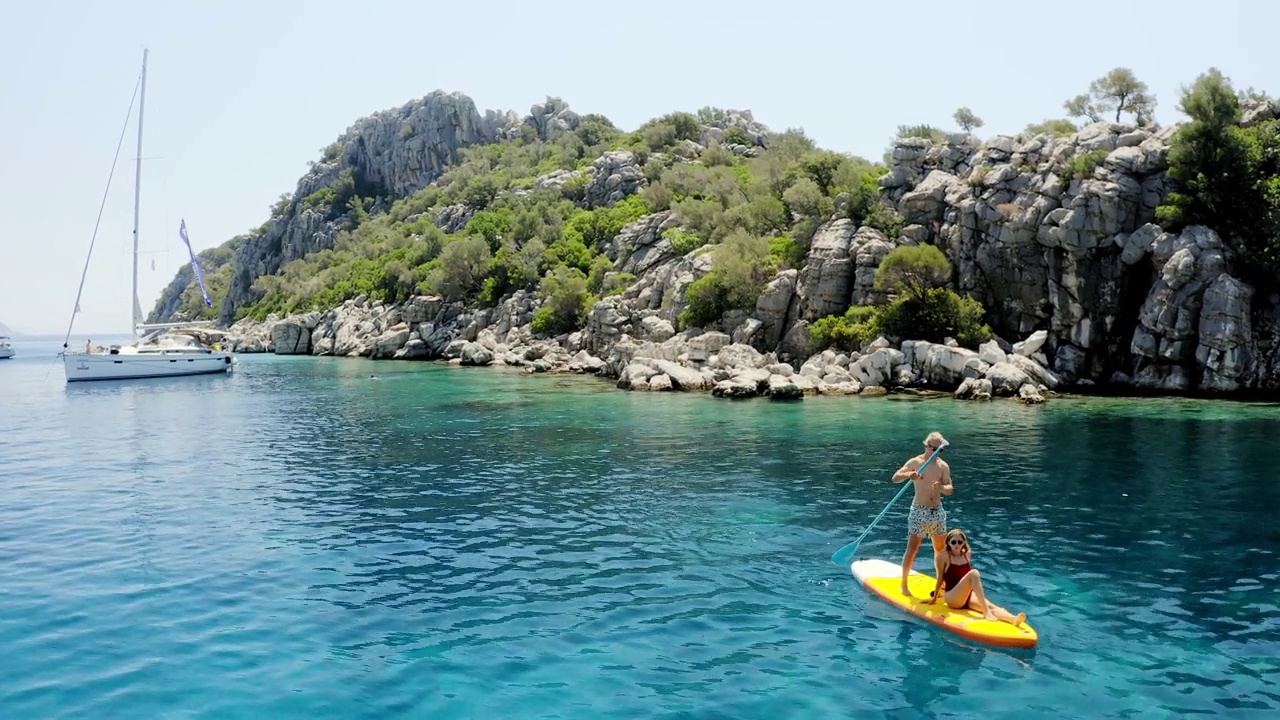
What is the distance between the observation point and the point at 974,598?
1568 centimetres

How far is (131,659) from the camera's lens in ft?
46.6

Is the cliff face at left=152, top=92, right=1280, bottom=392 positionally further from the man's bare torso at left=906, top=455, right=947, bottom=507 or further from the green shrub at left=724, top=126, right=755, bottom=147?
the green shrub at left=724, top=126, right=755, bottom=147

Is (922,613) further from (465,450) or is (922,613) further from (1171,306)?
(1171,306)

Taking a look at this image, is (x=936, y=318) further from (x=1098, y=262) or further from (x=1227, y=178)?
(x=1227, y=178)

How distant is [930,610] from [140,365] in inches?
2877

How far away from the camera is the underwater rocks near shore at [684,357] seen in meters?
54.2

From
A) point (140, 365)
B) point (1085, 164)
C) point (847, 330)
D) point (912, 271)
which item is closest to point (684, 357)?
point (847, 330)

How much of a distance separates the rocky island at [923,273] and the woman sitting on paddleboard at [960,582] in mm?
37152

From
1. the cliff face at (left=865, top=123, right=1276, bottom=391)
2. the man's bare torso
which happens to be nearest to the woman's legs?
the man's bare torso

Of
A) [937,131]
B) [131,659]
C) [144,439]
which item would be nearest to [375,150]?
[937,131]

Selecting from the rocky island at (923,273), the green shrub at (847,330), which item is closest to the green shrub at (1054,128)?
the rocky island at (923,273)

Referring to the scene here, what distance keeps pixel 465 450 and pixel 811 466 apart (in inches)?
561

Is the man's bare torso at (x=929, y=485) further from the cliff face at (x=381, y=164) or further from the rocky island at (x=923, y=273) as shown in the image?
the cliff face at (x=381, y=164)

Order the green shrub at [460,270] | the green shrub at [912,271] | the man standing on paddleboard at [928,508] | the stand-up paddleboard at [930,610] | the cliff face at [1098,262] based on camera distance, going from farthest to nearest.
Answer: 1. the green shrub at [460,270]
2. the green shrub at [912,271]
3. the cliff face at [1098,262]
4. the man standing on paddleboard at [928,508]
5. the stand-up paddleboard at [930,610]
